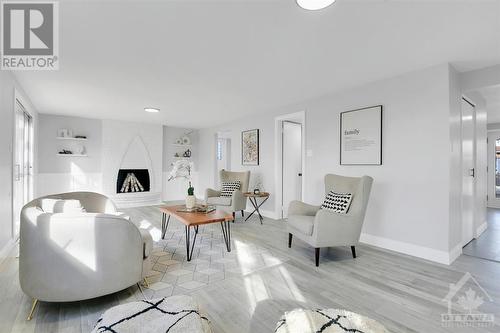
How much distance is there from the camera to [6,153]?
2910mm

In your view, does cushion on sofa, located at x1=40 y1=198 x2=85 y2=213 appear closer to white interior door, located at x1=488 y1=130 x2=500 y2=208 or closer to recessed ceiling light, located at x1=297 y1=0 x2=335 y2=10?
recessed ceiling light, located at x1=297 y1=0 x2=335 y2=10

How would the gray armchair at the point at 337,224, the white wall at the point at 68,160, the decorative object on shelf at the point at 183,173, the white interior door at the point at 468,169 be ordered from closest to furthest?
the gray armchair at the point at 337,224
the white interior door at the point at 468,169
the decorative object on shelf at the point at 183,173
the white wall at the point at 68,160

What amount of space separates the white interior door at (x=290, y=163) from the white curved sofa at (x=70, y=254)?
11.8 feet

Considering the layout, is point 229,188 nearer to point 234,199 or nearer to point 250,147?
point 234,199

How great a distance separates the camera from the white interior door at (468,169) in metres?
3.24

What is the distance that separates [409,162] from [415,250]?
3.51 ft

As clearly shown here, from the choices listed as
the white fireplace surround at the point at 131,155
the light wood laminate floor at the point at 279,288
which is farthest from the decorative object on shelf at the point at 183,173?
the white fireplace surround at the point at 131,155

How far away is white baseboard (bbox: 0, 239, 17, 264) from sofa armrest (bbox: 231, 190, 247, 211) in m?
3.08

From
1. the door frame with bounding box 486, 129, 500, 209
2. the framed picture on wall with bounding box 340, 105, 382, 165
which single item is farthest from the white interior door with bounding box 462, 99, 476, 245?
the door frame with bounding box 486, 129, 500, 209

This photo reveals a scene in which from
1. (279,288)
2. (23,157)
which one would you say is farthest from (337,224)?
(23,157)

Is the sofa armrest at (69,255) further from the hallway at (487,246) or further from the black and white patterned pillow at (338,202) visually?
the hallway at (487,246)

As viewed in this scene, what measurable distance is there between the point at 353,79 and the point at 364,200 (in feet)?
5.33

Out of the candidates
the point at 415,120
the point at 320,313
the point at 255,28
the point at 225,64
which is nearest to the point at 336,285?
the point at 320,313

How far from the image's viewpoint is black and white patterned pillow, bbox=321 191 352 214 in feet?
9.66
